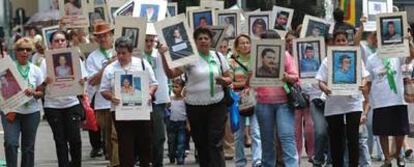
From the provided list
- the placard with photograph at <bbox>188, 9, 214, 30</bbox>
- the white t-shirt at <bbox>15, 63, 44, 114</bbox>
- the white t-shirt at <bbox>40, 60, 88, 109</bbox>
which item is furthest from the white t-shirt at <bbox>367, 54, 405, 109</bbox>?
the white t-shirt at <bbox>15, 63, 44, 114</bbox>

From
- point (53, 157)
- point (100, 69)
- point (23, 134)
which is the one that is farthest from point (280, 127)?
point (53, 157)

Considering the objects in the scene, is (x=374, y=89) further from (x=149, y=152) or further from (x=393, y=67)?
(x=149, y=152)

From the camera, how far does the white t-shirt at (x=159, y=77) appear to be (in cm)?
1262

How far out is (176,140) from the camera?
48.4ft

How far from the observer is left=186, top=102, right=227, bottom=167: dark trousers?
11328 millimetres

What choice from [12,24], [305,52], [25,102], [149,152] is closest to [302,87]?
[305,52]

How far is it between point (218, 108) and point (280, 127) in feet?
2.78

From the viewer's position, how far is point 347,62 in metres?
11.6

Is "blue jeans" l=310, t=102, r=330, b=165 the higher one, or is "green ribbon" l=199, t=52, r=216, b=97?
"green ribbon" l=199, t=52, r=216, b=97

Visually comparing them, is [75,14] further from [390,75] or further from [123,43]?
[390,75]

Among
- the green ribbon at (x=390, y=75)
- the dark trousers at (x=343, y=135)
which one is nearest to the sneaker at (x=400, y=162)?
the green ribbon at (x=390, y=75)

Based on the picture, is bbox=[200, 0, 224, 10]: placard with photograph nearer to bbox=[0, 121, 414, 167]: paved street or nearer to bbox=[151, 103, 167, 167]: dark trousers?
bbox=[0, 121, 414, 167]: paved street

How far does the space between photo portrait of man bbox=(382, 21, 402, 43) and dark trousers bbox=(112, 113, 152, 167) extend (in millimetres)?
2879

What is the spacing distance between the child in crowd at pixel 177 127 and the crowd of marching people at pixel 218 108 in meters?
1.46
